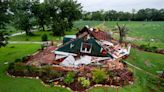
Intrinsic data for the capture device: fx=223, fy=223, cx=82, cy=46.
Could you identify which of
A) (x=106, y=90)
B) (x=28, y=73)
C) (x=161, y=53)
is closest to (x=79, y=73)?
(x=106, y=90)

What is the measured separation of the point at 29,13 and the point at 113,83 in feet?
142

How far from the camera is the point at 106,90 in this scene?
63.1 feet

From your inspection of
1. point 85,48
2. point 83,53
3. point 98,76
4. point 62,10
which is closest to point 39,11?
point 62,10

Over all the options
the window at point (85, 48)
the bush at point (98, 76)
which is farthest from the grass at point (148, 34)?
the bush at point (98, 76)

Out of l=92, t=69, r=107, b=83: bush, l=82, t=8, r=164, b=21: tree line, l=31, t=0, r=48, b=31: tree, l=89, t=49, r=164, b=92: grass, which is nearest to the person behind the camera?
l=89, t=49, r=164, b=92: grass

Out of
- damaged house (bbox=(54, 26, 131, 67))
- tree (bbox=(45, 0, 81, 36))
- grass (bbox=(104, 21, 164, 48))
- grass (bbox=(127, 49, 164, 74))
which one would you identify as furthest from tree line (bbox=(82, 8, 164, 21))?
damaged house (bbox=(54, 26, 131, 67))

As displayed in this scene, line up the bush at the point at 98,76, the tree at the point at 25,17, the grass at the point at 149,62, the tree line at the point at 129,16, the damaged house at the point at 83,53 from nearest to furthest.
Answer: the bush at the point at 98,76 → the damaged house at the point at 83,53 → the grass at the point at 149,62 → the tree at the point at 25,17 → the tree line at the point at 129,16

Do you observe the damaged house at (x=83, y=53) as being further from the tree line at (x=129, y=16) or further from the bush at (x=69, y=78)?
the tree line at (x=129, y=16)

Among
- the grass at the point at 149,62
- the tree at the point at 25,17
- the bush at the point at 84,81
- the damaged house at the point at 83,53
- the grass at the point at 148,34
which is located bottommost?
the grass at the point at 148,34

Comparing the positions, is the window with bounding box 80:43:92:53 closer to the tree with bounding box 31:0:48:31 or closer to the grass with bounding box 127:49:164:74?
the grass with bounding box 127:49:164:74

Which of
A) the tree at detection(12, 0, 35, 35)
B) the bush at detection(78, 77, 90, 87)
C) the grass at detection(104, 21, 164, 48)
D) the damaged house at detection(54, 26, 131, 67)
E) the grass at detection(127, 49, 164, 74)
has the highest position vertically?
the tree at detection(12, 0, 35, 35)

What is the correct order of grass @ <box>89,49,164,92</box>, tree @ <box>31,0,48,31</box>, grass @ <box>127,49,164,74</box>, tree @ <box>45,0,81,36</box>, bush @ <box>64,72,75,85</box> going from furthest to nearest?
tree @ <box>45,0,81,36</box>, tree @ <box>31,0,48,31</box>, grass @ <box>127,49,164,74</box>, bush @ <box>64,72,75,85</box>, grass @ <box>89,49,164,92</box>

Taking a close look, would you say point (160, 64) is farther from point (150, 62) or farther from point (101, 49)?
point (101, 49)

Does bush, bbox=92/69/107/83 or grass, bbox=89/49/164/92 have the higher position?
bush, bbox=92/69/107/83
